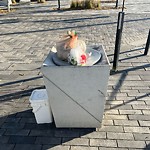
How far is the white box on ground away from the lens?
314 centimetres

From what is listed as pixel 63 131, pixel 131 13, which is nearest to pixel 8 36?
pixel 63 131

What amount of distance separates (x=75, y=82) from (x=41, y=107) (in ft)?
2.84

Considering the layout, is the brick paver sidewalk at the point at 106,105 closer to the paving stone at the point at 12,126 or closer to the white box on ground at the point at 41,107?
the paving stone at the point at 12,126

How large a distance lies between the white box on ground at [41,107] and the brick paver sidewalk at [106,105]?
12 cm

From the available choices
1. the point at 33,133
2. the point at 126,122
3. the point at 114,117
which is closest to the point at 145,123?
the point at 126,122

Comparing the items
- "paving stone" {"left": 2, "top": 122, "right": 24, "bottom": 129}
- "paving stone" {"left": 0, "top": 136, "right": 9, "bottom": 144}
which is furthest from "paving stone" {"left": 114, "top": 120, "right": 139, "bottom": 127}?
"paving stone" {"left": 0, "top": 136, "right": 9, "bottom": 144}

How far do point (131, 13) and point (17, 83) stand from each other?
31.7ft

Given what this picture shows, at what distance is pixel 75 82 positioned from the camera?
2684 mm

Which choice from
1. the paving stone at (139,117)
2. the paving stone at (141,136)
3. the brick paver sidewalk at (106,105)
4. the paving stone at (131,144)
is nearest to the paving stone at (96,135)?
the brick paver sidewalk at (106,105)

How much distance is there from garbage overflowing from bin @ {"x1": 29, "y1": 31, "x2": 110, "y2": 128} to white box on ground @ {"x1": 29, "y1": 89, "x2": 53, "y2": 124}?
0.20m

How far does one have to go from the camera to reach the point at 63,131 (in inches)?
123

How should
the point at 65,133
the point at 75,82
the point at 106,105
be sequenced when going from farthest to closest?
the point at 106,105 < the point at 65,133 < the point at 75,82

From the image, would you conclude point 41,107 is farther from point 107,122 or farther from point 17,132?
point 107,122

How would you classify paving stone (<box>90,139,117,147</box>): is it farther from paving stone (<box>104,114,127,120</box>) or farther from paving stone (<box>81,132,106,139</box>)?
paving stone (<box>104,114,127,120</box>)
